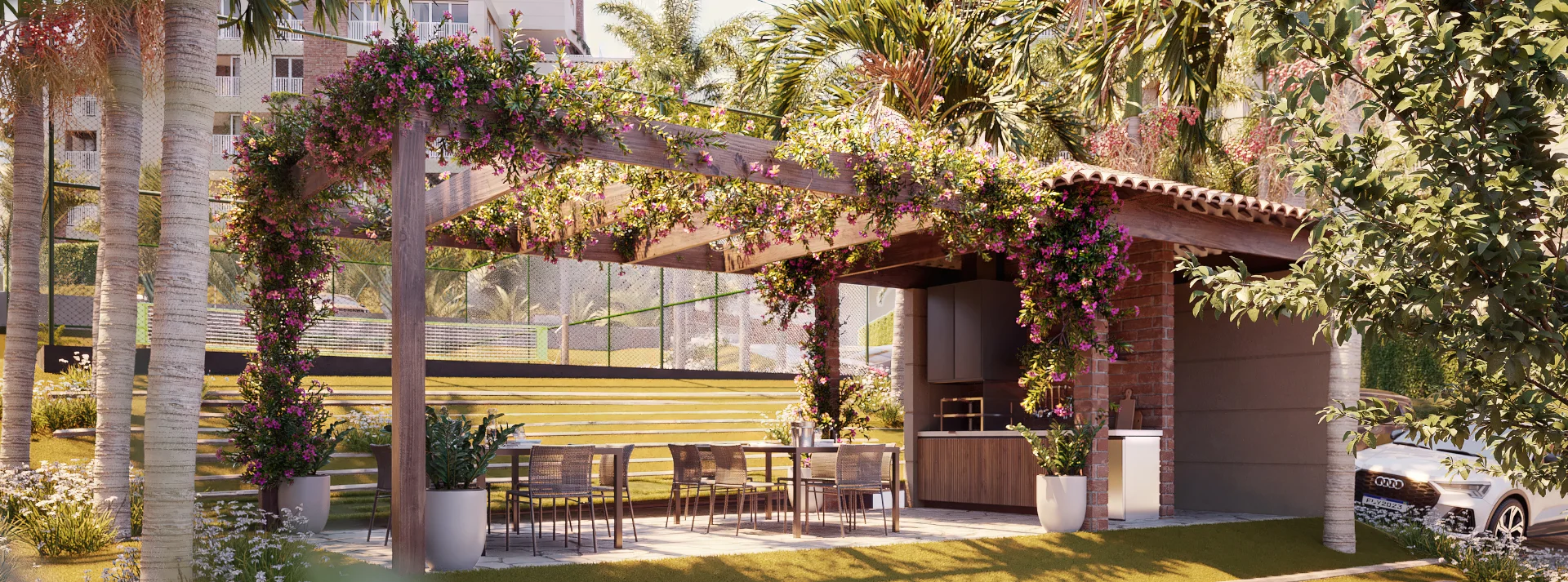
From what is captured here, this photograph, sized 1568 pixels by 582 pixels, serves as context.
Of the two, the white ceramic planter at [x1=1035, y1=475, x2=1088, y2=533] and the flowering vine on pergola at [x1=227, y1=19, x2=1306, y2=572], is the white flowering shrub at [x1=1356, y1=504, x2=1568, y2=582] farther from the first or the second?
the white ceramic planter at [x1=1035, y1=475, x2=1088, y2=533]

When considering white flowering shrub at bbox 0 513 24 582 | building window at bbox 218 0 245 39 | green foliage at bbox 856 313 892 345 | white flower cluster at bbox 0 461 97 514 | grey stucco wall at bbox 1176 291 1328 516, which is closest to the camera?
white flowering shrub at bbox 0 513 24 582

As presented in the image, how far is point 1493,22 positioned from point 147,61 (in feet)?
27.4

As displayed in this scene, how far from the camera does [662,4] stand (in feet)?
87.2

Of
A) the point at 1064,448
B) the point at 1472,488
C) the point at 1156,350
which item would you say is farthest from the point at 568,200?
the point at 1472,488

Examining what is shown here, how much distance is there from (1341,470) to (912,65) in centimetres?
489

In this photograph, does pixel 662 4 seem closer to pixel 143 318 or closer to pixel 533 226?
pixel 143 318

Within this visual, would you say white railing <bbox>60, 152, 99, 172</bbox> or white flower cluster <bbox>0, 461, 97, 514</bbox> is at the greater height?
white railing <bbox>60, 152, 99, 172</bbox>

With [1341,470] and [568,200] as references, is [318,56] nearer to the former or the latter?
[568,200]

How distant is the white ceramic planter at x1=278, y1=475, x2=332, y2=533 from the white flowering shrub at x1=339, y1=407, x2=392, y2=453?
255 centimetres

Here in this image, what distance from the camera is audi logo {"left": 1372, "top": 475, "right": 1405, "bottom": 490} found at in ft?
32.8

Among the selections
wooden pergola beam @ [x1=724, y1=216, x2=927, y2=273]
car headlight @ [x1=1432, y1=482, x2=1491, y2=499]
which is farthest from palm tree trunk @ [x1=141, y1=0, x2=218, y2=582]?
car headlight @ [x1=1432, y1=482, x2=1491, y2=499]

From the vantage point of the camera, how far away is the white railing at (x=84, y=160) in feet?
87.9

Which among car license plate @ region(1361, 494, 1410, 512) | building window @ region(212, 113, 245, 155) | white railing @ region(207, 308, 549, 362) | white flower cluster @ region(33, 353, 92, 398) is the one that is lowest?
car license plate @ region(1361, 494, 1410, 512)

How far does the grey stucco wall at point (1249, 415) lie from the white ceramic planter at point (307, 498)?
7.90m
